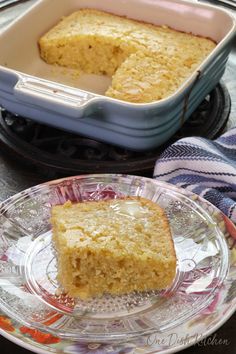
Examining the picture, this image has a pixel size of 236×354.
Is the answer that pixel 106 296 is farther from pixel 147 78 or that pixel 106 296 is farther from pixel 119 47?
pixel 119 47

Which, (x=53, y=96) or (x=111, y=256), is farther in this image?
(x=53, y=96)

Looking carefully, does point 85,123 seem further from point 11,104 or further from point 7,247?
point 7,247

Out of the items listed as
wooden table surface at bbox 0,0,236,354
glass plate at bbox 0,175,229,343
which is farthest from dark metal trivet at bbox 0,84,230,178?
glass plate at bbox 0,175,229,343

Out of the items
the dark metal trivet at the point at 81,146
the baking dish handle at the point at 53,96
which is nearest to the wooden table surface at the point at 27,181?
the dark metal trivet at the point at 81,146

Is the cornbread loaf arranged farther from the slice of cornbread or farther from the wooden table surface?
the wooden table surface

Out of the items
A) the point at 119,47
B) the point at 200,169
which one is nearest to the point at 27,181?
the point at 200,169

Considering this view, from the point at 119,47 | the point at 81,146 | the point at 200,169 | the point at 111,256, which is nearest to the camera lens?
the point at 111,256
